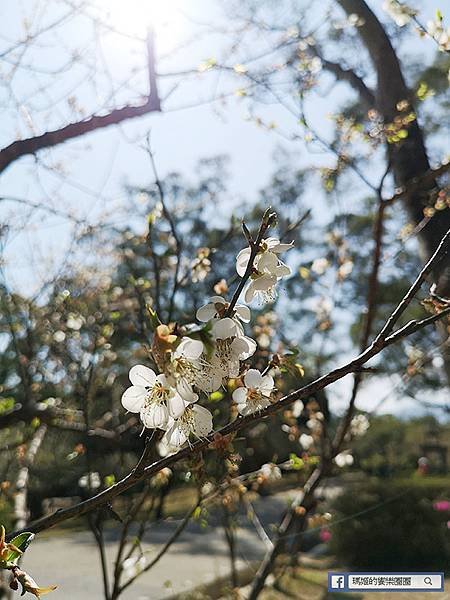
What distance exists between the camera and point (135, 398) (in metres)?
0.49

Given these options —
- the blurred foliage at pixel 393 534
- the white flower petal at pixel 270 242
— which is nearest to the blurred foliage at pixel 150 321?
the white flower petal at pixel 270 242

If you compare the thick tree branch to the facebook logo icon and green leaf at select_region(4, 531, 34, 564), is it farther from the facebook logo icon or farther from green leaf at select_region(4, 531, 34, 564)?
green leaf at select_region(4, 531, 34, 564)

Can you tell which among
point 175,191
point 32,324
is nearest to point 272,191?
point 175,191

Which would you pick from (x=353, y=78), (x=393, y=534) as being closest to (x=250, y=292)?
(x=353, y=78)

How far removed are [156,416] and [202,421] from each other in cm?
6

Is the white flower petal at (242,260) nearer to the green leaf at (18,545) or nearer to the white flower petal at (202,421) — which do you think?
the white flower petal at (202,421)

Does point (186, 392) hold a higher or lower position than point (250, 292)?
lower

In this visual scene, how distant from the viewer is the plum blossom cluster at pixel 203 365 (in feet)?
1.43

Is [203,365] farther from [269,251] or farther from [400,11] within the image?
[400,11]

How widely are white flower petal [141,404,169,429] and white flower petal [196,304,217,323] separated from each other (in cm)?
8

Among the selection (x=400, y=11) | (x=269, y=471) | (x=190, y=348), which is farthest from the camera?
(x=269, y=471)

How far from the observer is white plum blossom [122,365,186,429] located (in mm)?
459

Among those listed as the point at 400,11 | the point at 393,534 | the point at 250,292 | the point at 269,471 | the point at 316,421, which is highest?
the point at 400,11

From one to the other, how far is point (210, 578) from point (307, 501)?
2259 mm
